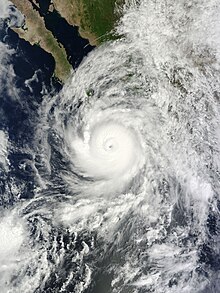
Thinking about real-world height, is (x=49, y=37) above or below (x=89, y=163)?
above

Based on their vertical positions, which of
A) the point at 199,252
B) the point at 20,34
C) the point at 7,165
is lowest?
the point at 199,252

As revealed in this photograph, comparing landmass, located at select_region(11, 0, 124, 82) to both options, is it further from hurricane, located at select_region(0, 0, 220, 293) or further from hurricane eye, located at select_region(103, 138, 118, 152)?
hurricane eye, located at select_region(103, 138, 118, 152)

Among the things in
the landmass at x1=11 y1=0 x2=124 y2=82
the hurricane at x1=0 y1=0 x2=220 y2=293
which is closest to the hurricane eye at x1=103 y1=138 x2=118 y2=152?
the hurricane at x1=0 y1=0 x2=220 y2=293

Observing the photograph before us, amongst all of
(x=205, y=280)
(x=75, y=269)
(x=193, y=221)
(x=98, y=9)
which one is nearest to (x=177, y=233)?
(x=193, y=221)

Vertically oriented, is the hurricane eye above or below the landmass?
below

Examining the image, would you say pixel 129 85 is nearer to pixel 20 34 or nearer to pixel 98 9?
pixel 98 9
